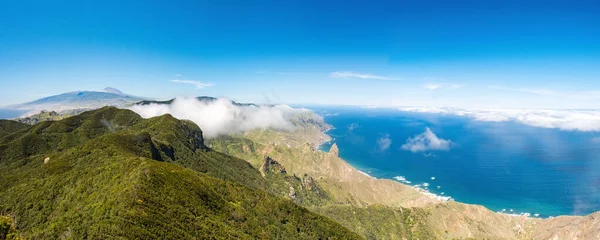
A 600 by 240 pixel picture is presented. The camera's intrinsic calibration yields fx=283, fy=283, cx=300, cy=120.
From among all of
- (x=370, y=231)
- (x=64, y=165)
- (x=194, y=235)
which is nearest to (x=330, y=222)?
(x=370, y=231)

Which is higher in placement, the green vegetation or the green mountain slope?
the green vegetation

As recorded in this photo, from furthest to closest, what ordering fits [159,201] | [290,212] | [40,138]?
[40,138], [290,212], [159,201]

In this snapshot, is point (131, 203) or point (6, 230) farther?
point (131, 203)

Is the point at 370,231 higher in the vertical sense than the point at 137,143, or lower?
lower

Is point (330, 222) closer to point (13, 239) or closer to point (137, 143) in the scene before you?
point (137, 143)

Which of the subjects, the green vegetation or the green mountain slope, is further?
the green mountain slope

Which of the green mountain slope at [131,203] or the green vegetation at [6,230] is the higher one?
the green vegetation at [6,230]

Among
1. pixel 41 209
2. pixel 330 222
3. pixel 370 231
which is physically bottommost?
pixel 370 231

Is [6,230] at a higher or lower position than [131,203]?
higher

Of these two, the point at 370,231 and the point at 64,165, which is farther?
the point at 370,231

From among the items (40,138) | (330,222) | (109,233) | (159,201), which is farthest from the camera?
(40,138)

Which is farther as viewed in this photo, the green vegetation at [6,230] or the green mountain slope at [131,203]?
the green mountain slope at [131,203]
